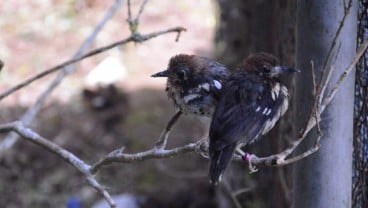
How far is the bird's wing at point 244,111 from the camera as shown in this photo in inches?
102

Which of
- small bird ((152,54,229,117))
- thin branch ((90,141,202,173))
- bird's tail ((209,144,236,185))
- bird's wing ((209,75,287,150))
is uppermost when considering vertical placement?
small bird ((152,54,229,117))

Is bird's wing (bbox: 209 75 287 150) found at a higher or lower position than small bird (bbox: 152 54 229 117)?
lower

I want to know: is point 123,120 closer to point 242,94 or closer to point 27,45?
point 27,45

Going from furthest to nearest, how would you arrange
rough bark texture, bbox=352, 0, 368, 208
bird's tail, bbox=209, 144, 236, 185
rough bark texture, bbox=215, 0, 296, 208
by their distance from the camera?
rough bark texture, bbox=215, 0, 296, 208, rough bark texture, bbox=352, 0, 368, 208, bird's tail, bbox=209, 144, 236, 185

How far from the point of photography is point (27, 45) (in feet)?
30.4

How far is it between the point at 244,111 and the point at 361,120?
18.8 inches

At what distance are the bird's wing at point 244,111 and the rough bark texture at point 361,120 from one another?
11.9 inches

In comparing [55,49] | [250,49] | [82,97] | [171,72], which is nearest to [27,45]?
[55,49]

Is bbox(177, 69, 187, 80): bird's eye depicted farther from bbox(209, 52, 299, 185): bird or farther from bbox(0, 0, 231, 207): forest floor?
bbox(0, 0, 231, 207): forest floor

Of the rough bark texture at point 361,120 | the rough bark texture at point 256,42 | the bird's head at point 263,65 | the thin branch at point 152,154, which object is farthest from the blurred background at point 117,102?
the thin branch at point 152,154

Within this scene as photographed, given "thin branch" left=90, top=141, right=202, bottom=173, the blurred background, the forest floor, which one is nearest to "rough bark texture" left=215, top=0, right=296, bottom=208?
A: the blurred background

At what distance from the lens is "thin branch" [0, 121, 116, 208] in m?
2.72

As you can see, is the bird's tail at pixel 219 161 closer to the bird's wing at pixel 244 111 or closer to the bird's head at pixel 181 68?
the bird's wing at pixel 244 111

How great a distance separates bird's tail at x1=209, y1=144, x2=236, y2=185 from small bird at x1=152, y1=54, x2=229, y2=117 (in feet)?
0.81
